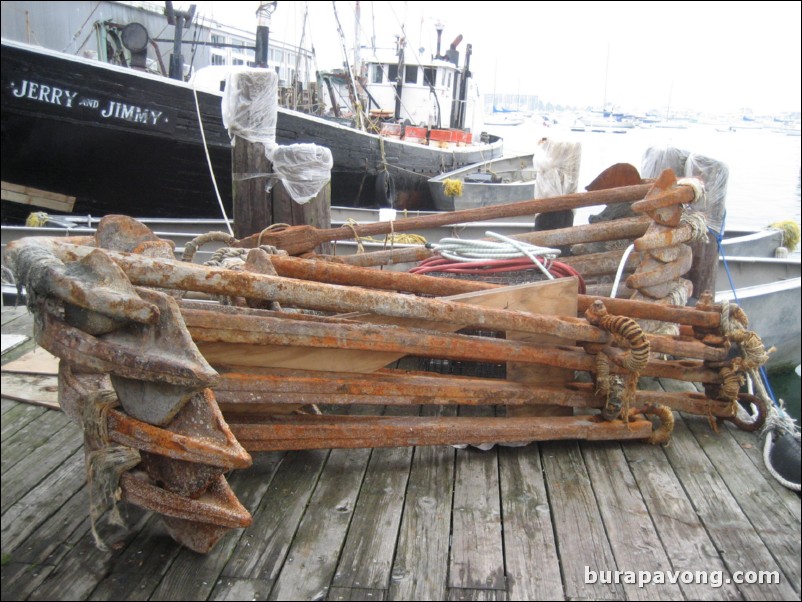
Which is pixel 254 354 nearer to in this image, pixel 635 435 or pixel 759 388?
pixel 635 435

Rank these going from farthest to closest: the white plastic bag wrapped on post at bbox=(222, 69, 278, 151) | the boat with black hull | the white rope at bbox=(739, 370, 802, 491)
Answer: the boat with black hull < the white plastic bag wrapped on post at bbox=(222, 69, 278, 151) < the white rope at bbox=(739, 370, 802, 491)

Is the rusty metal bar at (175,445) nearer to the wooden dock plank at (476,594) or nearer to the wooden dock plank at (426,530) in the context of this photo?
the wooden dock plank at (426,530)

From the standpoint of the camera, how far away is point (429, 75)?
702 inches

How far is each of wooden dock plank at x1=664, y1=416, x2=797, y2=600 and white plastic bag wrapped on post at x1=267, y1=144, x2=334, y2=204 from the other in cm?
324

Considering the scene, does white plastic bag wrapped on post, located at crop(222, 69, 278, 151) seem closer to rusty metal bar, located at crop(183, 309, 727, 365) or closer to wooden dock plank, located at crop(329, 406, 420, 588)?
rusty metal bar, located at crop(183, 309, 727, 365)

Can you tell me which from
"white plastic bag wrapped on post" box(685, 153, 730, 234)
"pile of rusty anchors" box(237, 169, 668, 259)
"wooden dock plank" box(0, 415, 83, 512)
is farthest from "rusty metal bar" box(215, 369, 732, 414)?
"white plastic bag wrapped on post" box(685, 153, 730, 234)

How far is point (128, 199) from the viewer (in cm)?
1148

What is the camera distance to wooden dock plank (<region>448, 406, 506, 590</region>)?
7.53ft

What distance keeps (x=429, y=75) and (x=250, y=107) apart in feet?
44.4

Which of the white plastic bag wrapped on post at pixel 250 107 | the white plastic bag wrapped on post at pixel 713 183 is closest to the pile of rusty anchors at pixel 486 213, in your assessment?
the white plastic bag wrapped on post at pixel 713 183

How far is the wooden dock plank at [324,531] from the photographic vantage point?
222 centimetres

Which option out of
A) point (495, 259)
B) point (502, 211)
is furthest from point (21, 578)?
point (502, 211)

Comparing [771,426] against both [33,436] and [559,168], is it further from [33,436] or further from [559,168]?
[559,168]

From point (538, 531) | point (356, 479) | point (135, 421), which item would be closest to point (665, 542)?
point (538, 531)
